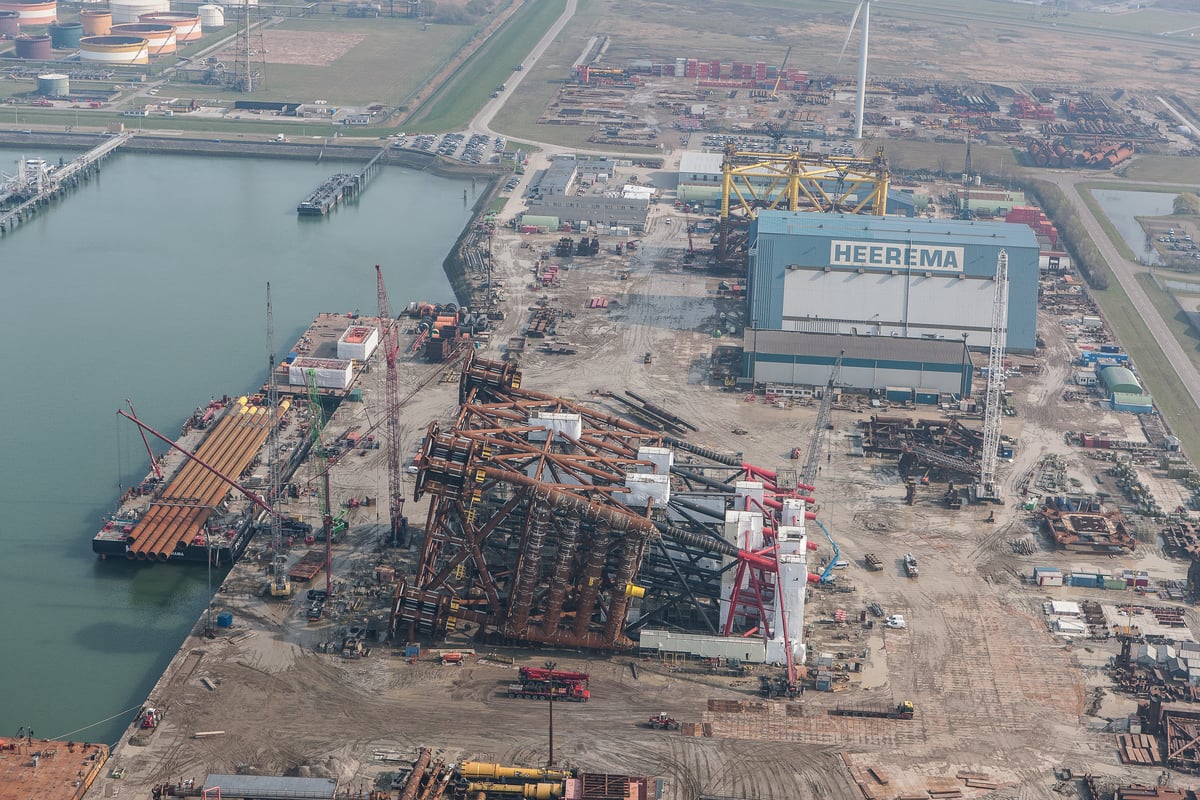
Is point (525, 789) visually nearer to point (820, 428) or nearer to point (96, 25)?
point (820, 428)

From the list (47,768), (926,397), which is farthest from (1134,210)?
(47,768)

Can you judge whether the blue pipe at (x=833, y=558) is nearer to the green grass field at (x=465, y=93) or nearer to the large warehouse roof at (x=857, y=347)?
the large warehouse roof at (x=857, y=347)

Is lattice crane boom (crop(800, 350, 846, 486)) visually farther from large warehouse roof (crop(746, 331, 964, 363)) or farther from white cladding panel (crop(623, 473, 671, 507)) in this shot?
white cladding panel (crop(623, 473, 671, 507))

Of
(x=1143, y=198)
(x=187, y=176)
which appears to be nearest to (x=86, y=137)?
(x=187, y=176)

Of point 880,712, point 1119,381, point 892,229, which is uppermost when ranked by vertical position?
point 892,229

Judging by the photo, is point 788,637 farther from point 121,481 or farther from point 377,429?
point 121,481

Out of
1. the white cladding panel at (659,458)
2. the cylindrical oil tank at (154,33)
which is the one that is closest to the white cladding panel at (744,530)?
the white cladding panel at (659,458)
